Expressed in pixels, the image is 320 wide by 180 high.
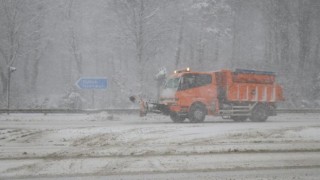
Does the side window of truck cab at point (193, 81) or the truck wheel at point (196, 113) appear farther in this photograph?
the side window of truck cab at point (193, 81)

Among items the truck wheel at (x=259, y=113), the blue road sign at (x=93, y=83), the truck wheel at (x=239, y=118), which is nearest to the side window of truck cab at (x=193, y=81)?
the truck wheel at (x=239, y=118)

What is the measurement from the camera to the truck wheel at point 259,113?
2470 cm

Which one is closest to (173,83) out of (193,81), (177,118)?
(193,81)

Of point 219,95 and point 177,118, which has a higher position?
point 219,95

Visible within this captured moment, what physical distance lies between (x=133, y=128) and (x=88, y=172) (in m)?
8.39

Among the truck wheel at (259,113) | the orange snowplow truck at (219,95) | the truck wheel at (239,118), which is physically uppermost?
the orange snowplow truck at (219,95)

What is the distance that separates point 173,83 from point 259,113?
16.5 ft

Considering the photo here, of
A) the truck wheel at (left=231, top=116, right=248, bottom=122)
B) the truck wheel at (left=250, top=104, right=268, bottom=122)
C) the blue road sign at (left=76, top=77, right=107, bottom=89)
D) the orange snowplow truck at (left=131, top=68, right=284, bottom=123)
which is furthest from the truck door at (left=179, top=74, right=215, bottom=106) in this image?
the blue road sign at (left=76, top=77, right=107, bottom=89)

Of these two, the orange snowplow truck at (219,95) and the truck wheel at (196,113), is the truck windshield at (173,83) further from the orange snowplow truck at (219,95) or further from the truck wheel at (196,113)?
the truck wheel at (196,113)

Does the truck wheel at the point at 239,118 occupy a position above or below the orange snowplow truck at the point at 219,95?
below

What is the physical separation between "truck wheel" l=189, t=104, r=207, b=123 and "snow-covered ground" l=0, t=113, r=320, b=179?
499 cm

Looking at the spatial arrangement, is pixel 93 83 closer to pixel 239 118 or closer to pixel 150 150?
pixel 239 118

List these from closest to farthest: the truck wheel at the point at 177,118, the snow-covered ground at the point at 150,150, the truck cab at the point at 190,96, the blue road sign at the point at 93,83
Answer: the snow-covered ground at the point at 150,150 → the truck cab at the point at 190,96 → the truck wheel at the point at 177,118 → the blue road sign at the point at 93,83

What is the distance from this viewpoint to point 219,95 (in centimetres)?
2380
